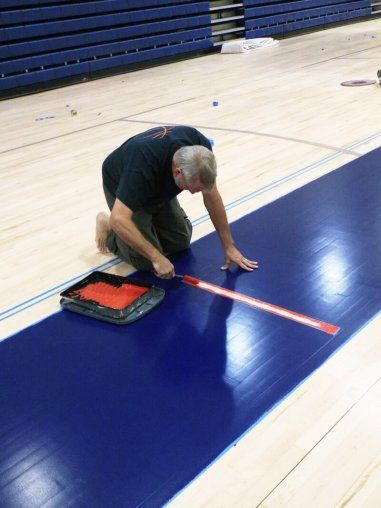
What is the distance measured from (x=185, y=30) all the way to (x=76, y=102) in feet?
14.4

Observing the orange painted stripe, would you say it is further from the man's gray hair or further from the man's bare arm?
the man's gray hair

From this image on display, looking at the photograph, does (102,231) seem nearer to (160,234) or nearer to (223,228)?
(160,234)

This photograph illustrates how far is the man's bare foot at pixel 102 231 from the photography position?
2.82 metres

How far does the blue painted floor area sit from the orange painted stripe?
0.03m

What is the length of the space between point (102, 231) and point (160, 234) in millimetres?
362

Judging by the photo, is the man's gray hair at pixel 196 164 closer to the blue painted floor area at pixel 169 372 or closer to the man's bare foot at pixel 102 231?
the blue painted floor area at pixel 169 372

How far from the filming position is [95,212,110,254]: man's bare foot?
2822mm

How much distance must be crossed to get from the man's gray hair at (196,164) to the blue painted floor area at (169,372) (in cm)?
60

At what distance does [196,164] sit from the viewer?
6.39ft

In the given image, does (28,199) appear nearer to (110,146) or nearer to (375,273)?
(110,146)

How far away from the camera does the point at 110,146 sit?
4.89 m

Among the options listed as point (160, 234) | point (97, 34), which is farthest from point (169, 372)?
point (97, 34)

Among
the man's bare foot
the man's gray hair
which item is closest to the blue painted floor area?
the man's bare foot

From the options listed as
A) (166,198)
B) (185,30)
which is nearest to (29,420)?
(166,198)
